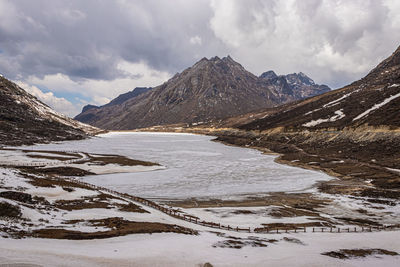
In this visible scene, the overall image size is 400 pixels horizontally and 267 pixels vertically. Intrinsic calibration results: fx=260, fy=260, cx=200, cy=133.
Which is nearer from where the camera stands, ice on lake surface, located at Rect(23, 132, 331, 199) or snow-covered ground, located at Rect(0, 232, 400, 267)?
snow-covered ground, located at Rect(0, 232, 400, 267)

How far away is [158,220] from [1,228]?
1716cm

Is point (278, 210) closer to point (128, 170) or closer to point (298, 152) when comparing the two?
point (128, 170)

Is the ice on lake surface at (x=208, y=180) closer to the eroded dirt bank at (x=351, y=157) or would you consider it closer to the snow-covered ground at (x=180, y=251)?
the eroded dirt bank at (x=351, y=157)

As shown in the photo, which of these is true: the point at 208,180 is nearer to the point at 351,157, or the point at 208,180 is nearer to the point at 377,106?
the point at 351,157

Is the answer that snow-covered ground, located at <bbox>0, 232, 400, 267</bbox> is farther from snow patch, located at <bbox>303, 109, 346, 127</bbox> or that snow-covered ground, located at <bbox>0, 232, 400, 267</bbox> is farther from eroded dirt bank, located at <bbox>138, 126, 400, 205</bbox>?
snow patch, located at <bbox>303, 109, 346, 127</bbox>

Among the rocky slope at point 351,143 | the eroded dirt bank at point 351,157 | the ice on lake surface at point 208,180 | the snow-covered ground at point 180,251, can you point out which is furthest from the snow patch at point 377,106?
the snow-covered ground at point 180,251

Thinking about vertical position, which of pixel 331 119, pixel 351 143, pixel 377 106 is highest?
pixel 377 106

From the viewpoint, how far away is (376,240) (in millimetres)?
30625

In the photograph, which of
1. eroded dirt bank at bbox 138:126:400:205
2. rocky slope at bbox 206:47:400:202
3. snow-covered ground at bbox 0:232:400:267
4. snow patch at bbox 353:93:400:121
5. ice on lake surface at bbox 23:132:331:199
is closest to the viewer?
snow-covered ground at bbox 0:232:400:267

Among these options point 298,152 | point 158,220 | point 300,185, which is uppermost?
point 298,152

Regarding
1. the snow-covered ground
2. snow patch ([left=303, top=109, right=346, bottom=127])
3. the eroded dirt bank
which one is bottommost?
the snow-covered ground

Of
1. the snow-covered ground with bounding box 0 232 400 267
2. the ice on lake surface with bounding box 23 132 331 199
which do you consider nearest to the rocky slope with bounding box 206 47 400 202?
the ice on lake surface with bounding box 23 132 331 199

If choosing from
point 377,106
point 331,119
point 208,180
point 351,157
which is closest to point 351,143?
point 351,157

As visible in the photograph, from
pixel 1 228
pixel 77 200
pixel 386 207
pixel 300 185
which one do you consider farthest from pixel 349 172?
pixel 1 228
